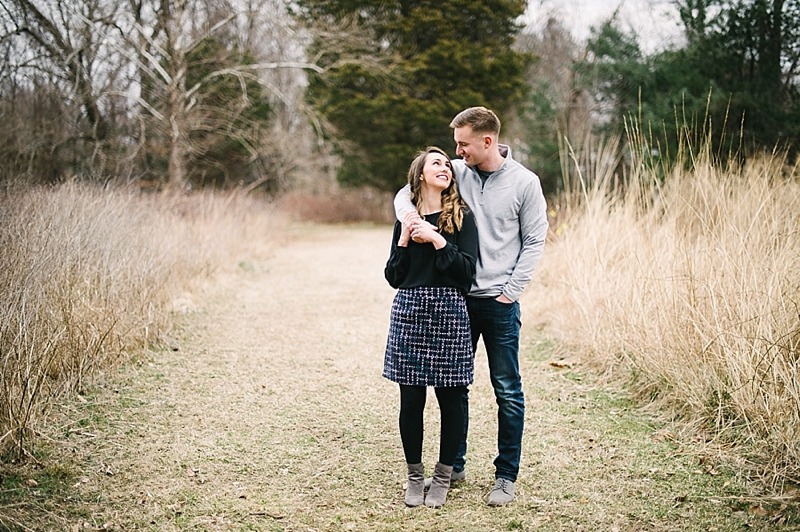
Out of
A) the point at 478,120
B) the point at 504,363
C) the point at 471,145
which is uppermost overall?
the point at 478,120

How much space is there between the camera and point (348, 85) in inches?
726

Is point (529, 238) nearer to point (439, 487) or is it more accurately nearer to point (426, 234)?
point (426, 234)

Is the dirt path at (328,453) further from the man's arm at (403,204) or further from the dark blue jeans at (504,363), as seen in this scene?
the man's arm at (403,204)

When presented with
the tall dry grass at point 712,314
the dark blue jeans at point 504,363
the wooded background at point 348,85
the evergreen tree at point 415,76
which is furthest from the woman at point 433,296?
the evergreen tree at point 415,76

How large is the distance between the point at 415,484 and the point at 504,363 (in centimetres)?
66

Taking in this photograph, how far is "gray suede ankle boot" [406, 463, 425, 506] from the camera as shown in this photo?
2.94 metres

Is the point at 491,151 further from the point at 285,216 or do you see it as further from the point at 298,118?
the point at 298,118

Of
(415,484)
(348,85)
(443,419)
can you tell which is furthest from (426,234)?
(348,85)

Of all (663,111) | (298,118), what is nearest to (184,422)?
(663,111)

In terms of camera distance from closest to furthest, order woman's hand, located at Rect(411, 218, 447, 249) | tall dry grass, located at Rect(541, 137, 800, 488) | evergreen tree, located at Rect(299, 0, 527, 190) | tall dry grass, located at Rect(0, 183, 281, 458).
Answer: woman's hand, located at Rect(411, 218, 447, 249), tall dry grass, located at Rect(541, 137, 800, 488), tall dry grass, located at Rect(0, 183, 281, 458), evergreen tree, located at Rect(299, 0, 527, 190)

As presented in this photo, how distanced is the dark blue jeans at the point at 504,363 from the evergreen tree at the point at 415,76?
575 inches

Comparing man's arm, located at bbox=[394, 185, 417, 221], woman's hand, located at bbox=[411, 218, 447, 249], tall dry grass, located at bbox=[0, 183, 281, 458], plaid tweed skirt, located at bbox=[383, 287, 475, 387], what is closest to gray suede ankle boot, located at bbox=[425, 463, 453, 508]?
plaid tweed skirt, located at bbox=[383, 287, 475, 387]

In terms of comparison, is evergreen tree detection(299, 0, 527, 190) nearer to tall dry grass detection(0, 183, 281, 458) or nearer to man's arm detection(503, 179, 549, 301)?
tall dry grass detection(0, 183, 281, 458)

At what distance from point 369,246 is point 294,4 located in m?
7.72
